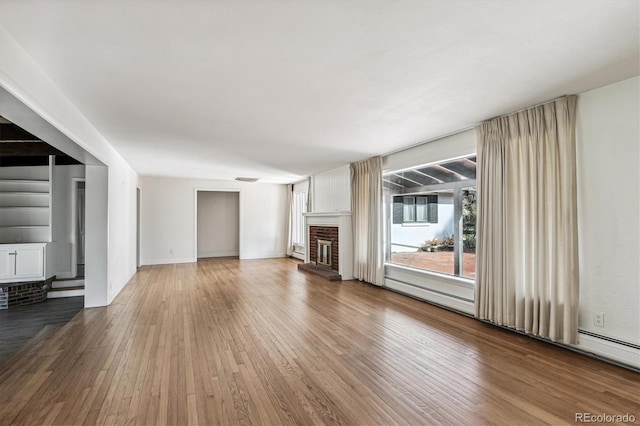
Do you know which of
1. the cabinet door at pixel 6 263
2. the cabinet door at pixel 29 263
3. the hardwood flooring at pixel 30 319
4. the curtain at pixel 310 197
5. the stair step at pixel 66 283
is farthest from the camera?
the curtain at pixel 310 197

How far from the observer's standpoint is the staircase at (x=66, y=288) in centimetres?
573

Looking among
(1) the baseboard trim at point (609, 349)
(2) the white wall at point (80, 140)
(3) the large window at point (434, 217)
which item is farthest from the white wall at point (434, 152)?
(2) the white wall at point (80, 140)

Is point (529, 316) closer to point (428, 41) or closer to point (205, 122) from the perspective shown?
point (428, 41)

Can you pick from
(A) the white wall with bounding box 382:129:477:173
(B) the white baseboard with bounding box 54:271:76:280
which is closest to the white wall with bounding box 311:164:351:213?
(A) the white wall with bounding box 382:129:477:173

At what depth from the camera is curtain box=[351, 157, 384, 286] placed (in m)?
6.00

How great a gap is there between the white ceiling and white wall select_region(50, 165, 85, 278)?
3265 millimetres

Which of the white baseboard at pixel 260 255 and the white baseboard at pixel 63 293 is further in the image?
the white baseboard at pixel 260 255

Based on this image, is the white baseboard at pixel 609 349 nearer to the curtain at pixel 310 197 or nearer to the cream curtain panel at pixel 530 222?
the cream curtain panel at pixel 530 222

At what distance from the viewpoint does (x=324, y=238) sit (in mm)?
7625

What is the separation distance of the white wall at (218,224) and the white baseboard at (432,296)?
6.52 m

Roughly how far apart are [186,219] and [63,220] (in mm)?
3210

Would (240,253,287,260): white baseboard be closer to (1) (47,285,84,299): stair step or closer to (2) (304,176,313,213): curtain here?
(2) (304,176,313,213): curtain

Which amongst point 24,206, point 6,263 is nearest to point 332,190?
point 24,206

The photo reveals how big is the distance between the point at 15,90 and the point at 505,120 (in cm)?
439
